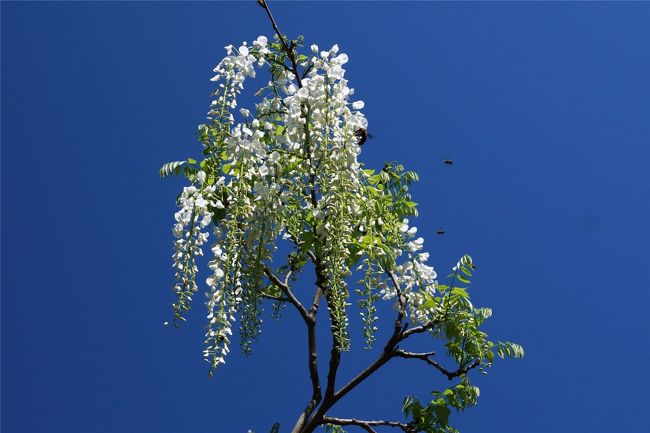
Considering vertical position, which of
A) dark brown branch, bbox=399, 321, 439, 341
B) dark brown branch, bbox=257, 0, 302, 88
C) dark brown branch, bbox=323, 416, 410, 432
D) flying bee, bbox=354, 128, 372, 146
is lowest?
dark brown branch, bbox=323, 416, 410, 432

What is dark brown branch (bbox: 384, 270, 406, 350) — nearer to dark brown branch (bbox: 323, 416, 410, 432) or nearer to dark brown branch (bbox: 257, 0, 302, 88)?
dark brown branch (bbox: 323, 416, 410, 432)

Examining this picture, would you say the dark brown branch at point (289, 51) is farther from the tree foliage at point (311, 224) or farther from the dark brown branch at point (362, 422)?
the dark brown branch at point (362, 422)

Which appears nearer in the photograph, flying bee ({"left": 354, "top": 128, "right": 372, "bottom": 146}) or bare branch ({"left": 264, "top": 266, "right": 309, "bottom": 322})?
flying bee ({"left": 354, "top": 128, "right": 372, "bottom": 146})

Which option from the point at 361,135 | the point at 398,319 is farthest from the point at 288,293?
the point at 361,135

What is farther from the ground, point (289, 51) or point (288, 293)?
point (289, 51)

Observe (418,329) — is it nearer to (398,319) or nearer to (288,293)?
(398,319)

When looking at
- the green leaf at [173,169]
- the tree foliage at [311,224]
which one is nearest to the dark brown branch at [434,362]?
the tree foliage at [311,224]

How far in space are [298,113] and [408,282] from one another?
94 cm

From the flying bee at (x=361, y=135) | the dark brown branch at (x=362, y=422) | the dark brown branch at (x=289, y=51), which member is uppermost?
the dark brown branch at (x=289, y=51)

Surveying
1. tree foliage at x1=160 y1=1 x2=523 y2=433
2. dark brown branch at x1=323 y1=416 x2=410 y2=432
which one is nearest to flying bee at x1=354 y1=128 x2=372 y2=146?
tree foliage at x1=160 y1=1 x2=523 y2=433

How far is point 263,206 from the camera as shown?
114 inches

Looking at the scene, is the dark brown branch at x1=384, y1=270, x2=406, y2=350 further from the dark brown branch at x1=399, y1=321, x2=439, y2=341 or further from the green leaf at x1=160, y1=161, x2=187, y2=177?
the green leaf at x1=160, y1=161, x2=187, y2=177

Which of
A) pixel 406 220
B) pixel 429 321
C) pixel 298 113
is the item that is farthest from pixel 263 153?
pixel 429 321

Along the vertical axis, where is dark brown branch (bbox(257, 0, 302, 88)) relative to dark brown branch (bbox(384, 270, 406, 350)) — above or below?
above
